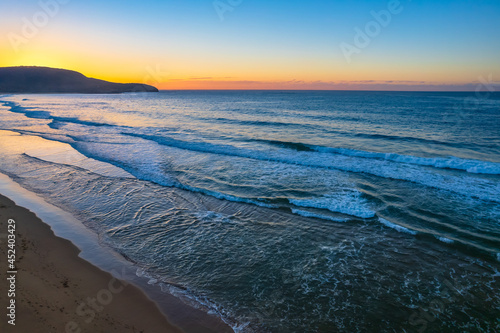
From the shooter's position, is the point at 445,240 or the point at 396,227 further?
the point at 396,227

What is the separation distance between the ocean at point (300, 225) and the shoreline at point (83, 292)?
359 millimetres

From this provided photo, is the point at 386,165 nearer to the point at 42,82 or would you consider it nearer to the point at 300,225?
the point at 300,225

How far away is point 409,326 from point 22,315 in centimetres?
808

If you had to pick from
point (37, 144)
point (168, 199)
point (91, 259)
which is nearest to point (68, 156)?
point (37, 144)

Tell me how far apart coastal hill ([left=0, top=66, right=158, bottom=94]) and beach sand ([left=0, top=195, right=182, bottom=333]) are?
200364 mm

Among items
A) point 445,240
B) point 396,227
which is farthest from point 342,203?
point 445,240

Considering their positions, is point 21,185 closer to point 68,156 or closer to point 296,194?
point 68,156

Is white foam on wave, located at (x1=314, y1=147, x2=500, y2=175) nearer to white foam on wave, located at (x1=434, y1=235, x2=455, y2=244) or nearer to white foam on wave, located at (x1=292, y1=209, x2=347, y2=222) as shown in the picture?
white foam on wave, located at (x1=434, y1=235, x2=455, y2=244)

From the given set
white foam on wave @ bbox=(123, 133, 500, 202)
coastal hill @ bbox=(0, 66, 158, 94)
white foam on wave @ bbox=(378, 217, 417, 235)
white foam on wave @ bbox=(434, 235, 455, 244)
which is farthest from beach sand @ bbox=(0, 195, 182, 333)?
coastal hill @ bbox=(0, 66, 158, 94)

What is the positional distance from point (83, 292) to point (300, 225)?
6908mm

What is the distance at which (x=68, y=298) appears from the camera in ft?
19.3

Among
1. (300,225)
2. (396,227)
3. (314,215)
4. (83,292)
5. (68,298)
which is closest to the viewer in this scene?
(68,298)

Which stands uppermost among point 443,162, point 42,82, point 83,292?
point 42,82

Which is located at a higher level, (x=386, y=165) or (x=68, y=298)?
(x=68, y=298)
